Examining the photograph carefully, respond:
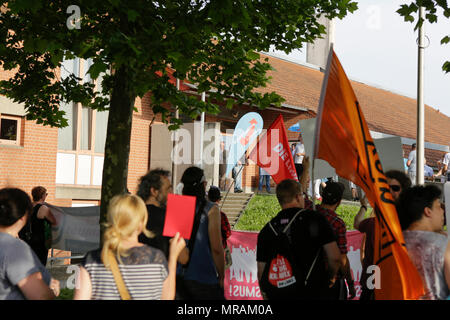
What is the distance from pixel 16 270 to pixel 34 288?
0.48 ft

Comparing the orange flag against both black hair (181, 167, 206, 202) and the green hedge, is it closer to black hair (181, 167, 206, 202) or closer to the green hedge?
black hair (181, 167, 206, 202)

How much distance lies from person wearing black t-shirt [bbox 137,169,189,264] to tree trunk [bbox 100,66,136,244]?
276 cm

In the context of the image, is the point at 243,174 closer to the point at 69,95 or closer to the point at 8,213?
the point at 69,95

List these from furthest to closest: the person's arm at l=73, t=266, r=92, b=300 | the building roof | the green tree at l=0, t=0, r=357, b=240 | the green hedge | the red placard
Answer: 1. the building roof
2. the green hedge
3. the green tree at l=0, t=0, r=357, b=240
4. the red placard
5. the person's arm at l=73, t=266, r=92, b=300

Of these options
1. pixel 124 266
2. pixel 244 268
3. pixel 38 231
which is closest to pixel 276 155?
pixel 244 268

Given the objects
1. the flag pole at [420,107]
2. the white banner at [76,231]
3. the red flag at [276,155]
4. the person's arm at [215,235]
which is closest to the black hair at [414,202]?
the person's arm at [215,235]

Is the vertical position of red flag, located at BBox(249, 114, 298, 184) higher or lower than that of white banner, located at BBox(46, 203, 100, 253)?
higher

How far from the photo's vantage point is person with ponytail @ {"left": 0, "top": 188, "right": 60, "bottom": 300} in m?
3.38

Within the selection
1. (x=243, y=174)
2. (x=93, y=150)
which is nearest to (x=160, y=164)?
(x=93, y=150)

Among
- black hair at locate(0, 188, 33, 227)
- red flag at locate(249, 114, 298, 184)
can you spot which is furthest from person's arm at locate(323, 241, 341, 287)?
red flag at locate(249, 114, 298, 184)

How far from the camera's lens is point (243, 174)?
914 inches

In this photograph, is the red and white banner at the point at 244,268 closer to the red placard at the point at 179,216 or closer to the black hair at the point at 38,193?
the black hair at the point at 38,193

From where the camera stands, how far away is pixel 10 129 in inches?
633
